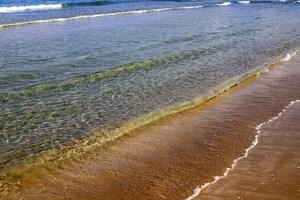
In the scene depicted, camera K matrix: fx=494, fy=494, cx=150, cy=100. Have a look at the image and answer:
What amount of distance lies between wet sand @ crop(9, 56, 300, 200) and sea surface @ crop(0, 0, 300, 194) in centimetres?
66

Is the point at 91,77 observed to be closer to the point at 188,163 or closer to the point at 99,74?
the point at 99,74

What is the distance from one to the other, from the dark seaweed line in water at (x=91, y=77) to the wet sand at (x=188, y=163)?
361 centimetres

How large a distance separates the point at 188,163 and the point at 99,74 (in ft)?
23.5

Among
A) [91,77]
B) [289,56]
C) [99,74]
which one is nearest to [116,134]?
[91,77]

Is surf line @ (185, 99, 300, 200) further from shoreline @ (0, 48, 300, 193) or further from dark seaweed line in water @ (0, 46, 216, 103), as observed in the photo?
dark seaweed line in water @ (0, 46, 216, 103)

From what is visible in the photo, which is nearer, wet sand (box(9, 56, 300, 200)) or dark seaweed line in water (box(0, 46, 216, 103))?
wet sand (box(9, 56, 300, 200))

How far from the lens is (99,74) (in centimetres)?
1457

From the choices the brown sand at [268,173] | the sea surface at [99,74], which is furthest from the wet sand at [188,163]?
the sea surface at [99,74]

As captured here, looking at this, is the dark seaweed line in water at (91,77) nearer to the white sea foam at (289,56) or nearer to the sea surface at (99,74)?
the sea surface at (99,74)

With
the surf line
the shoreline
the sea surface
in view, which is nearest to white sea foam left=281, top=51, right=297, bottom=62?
the sea surface

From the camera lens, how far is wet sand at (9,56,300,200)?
6926mm

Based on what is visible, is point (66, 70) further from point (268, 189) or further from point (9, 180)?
point (268, 189)

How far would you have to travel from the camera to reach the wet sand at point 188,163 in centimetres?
693

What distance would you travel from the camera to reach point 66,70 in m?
15.1
